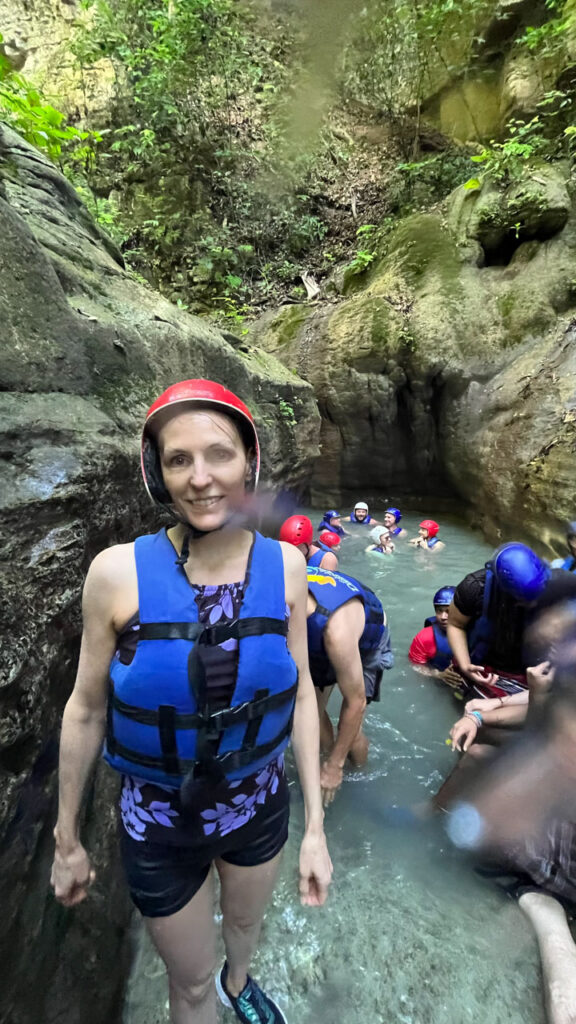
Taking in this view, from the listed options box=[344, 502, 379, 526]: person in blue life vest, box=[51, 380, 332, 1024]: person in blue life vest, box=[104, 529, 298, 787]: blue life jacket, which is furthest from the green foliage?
box=[344, 502, 379, 526]: person in blue life vest

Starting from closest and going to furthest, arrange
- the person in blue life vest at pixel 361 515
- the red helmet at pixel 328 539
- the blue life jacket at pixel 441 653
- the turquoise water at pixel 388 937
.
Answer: the turquoise water at pixel 388 937
the blue life jacket at pixel 441 653
the red helmet at pixel 328 539
the person in blue life vest at pixel 361 515

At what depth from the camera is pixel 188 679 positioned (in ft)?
3.85

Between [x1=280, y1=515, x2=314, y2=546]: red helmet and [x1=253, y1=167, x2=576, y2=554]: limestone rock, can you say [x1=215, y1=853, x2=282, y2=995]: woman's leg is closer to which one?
[x1=280, y1=515, x2=314, y2=546]: red helmet

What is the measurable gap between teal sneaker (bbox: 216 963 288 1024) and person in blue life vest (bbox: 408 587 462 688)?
2.48 m

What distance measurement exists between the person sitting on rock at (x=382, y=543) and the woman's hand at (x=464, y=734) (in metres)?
4.84

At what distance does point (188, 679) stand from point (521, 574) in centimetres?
231

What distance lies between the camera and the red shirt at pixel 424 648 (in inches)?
164

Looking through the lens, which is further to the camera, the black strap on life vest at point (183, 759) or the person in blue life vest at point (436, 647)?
the person in blue life vest at point (436, 647)

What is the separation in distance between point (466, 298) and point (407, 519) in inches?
174

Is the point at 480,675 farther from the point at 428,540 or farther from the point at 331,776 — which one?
the point at 428,540

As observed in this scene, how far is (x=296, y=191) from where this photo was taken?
13086 millimetres

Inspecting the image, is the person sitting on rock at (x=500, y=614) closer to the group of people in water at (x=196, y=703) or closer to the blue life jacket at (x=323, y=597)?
the blue life jacket at (x=323, y=597)

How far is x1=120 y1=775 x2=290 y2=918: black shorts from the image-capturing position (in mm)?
1377

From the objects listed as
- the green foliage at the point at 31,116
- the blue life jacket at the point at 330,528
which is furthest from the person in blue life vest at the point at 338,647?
the blue life jacket at the point at 330,528
